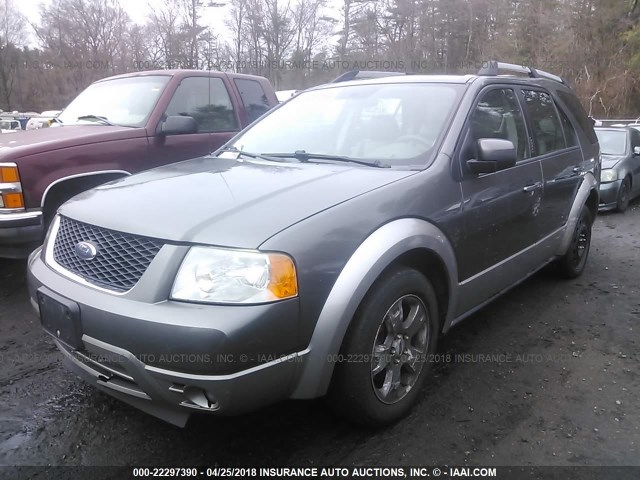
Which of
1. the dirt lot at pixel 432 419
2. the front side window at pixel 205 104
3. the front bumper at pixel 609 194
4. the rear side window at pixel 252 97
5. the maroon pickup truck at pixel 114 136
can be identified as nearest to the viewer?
the dirt lot at pixel 432 419

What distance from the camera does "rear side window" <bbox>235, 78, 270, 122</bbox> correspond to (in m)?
5.84

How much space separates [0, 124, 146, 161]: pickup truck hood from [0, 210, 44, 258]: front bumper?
0.45m

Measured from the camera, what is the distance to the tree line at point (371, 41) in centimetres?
2997

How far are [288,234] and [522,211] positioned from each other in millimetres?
2056

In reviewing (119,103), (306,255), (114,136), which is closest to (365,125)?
(306,255)

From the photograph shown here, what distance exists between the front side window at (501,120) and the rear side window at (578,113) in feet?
3.87

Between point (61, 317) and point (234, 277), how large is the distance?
81cm

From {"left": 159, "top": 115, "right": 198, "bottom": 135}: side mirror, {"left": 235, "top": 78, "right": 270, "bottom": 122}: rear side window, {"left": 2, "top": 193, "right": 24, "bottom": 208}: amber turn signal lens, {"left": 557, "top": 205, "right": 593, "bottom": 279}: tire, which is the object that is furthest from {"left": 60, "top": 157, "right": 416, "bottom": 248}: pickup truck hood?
{"left": 235, "top": 78, "right": 270, "bottom": 122}: rear side window

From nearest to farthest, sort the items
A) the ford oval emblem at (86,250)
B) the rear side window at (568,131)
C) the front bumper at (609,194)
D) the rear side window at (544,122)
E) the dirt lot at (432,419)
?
1. the ford oval emblem at (86,250)
2. the dirt lot at (432,419)
3. the rear side window at (544,122)
4. the rear side window at (568,131)
5. the front bumper at (609,194)

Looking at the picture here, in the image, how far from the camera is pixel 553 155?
3914mm

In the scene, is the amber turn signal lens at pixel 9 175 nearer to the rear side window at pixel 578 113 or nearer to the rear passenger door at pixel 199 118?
the rear passenger door at pixel 199 118

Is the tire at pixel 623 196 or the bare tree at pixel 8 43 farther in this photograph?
the bare tree at pixel 8 43

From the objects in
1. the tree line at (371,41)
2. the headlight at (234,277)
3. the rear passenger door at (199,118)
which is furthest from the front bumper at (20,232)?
the tree line at (371,41)

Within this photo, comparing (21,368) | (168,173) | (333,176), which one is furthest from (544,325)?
(21,368)
